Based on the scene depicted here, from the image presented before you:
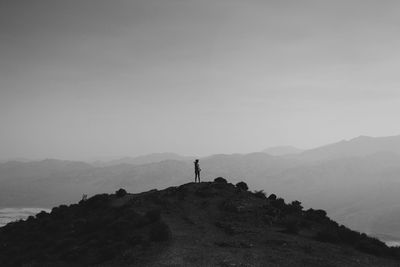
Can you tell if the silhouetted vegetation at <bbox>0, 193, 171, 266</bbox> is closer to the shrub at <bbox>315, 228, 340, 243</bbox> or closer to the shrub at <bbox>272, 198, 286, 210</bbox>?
the shrub at <bbox>315, 228, 340, 243</bbox>

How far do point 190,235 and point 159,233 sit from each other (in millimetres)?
3008

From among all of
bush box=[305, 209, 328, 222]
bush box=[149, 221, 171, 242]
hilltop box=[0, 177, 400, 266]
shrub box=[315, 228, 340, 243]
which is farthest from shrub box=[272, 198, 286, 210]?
bush box=[149, 221, 171, 242]

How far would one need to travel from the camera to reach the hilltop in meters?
26.3

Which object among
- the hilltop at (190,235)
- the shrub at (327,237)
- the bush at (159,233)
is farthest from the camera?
the shrub at (327,237)

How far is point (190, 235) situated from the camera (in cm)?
3112

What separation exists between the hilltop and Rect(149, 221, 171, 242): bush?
82 millimetres

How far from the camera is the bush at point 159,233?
95.9 ft

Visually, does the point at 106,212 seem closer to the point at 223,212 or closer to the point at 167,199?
the point at 167,199

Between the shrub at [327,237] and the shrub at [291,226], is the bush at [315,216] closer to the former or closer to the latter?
the shrub at [291,226]

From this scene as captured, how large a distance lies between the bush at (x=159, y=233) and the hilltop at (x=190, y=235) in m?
0.08

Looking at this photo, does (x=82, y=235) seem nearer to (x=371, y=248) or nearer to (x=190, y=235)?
(x=190, y=235)

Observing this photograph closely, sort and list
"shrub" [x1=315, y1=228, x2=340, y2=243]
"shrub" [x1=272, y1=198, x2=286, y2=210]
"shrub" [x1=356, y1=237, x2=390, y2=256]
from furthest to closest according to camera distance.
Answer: "shrub" [x1=272, y1=198, x2=286, y2=210] → "shrub" [x1=315, y1=228, x2=340, y2=243] → "shrub" [x1=356, y1=237, x2=390, y2=256]

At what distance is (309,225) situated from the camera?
37.6 m

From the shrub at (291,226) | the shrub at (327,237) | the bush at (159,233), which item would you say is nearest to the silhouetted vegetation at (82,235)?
the bush at (159,233)
